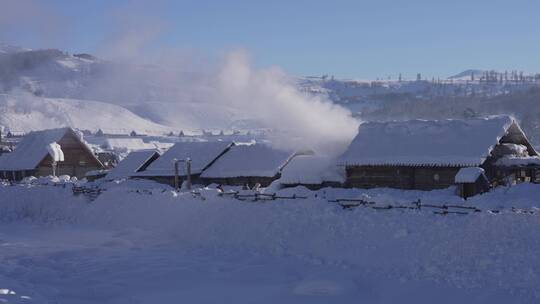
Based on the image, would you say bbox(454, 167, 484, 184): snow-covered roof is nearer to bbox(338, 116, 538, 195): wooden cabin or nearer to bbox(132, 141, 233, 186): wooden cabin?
bbox(338, 116, 538, 195): wooden cabin

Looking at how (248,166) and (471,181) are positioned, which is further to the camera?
(248,166)

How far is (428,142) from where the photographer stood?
45.2 metres

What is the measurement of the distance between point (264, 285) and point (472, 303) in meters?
6.35

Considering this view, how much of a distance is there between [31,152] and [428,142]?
46.6 metres

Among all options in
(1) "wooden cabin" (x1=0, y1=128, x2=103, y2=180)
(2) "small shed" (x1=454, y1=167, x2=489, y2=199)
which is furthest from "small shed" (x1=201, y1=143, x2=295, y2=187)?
(1) "wooden cabin" (x1=0, y1=128, x2=103, y2=180)

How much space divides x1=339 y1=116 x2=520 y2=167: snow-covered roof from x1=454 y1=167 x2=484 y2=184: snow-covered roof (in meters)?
1.18

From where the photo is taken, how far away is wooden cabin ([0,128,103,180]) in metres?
72.4

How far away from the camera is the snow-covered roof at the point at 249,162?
5269 cm

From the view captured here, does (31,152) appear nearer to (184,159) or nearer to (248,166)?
(184,159)

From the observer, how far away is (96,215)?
39.2 meters

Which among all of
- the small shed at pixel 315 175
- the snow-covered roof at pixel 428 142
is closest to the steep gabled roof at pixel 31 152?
the small shed at pixel 315 175

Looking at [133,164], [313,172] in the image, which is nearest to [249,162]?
[313,172]

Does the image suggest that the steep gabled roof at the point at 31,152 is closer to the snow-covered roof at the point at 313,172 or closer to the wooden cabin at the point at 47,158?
the wooden cabin at the point at 47,158

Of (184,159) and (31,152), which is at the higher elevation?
(31,152)
